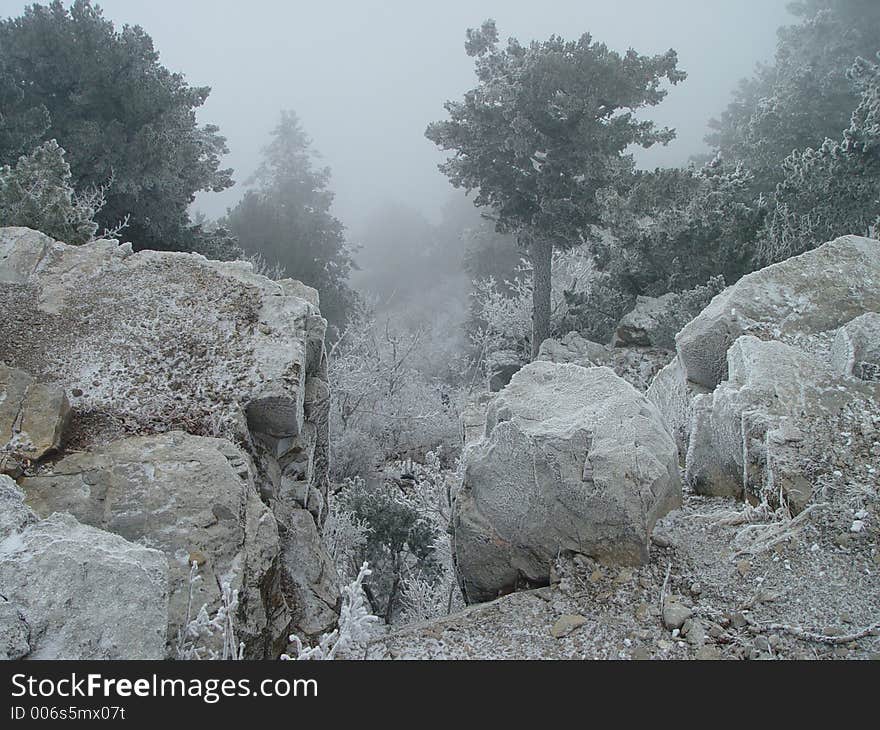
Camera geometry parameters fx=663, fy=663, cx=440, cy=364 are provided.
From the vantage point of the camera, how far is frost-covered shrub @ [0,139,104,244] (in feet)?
30.7

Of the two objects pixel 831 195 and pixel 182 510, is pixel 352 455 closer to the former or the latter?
pixel 182 510

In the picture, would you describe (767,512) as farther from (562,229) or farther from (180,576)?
(562,229)

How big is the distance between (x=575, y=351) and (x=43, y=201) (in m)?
9.82

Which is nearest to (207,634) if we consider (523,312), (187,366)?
(187,366)

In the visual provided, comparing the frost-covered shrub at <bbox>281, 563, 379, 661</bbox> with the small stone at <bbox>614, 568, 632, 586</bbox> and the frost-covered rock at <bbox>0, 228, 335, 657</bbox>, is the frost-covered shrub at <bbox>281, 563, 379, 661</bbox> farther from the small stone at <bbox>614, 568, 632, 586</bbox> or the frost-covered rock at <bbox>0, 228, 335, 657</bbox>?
the small stone at <bbox>614, 568, 632, 586</bbox>

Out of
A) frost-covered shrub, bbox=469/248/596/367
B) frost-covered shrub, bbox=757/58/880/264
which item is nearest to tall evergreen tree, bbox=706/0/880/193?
frost-covered shrub, bbox=757/58/880/264

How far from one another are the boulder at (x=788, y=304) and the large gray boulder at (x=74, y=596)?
4.50 m

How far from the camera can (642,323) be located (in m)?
13.3

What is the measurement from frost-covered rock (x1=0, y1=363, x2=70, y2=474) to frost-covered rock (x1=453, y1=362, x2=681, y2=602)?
2630 millimetres

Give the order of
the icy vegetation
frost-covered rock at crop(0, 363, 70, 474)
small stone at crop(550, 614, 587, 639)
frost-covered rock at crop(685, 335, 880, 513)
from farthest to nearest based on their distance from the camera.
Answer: frost-covered rock at crop(685, 335, 880, 513) < frost-covered rock at crop(0, 363, 70, 474) < small stone at crop(550, 614, 587, 639) < the icy vegetation

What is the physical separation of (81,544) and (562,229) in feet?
43.9

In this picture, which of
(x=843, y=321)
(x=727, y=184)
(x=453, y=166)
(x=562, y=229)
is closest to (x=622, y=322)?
(x=562, y=229)

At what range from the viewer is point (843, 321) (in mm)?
5332

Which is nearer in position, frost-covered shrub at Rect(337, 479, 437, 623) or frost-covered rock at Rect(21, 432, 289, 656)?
frost-covered rock at Rect(21, 432, 289, 656)
